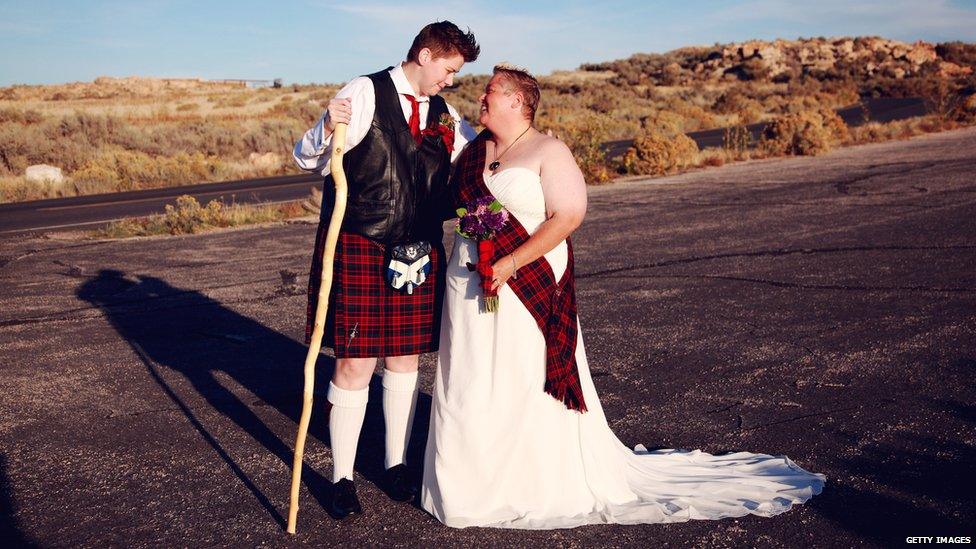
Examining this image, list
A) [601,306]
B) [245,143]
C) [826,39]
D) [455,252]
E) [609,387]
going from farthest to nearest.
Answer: [826,39] < [245,143] < [601,306] < [609,387] < [455,252]

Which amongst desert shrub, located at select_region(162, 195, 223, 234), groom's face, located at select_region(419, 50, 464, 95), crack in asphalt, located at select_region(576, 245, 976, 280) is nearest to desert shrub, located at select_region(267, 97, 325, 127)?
desert shrub, located at select_region(162, 195, 223, 234)

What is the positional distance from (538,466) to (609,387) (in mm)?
1929

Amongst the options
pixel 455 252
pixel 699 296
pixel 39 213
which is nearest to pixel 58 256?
pixel 39 213

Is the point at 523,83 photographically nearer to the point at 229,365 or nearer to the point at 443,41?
the point at 443,41

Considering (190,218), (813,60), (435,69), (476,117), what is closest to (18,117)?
(476,117)

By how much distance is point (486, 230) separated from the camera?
12.0 ft

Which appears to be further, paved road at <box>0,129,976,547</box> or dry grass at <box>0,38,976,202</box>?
dry grass at <box>0,38,976,202</box>

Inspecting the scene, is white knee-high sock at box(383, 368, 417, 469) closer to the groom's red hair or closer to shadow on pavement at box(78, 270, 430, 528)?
shadow on pavement at box(78, 270, 430, 528)

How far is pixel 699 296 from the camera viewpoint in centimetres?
796

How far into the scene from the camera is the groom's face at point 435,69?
12.4ft

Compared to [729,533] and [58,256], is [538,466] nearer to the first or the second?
[729,533]

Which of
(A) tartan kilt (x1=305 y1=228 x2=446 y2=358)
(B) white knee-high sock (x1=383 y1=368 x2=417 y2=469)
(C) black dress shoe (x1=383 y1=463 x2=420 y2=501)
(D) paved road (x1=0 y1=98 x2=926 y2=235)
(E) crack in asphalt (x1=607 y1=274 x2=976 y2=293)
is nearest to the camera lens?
(A) tartan kilt (x1=305 y1=228 x2=446 y2=358)

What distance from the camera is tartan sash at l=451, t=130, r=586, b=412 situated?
Result: 12.3 ft

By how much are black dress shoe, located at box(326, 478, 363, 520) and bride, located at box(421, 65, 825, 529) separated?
1.02ft
